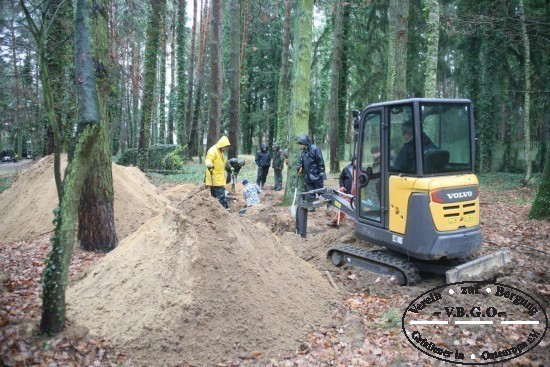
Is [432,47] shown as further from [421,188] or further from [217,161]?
[421,188]

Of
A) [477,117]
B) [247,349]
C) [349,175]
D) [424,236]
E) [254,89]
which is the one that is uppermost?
[254,89]

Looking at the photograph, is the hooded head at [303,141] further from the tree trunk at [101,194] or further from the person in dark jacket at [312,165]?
the tree trunk at [101,194]

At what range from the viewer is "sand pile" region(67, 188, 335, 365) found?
409 cm

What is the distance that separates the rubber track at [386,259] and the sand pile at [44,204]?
4325 mm

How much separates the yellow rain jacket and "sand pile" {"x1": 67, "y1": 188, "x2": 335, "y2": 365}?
13.2 ft

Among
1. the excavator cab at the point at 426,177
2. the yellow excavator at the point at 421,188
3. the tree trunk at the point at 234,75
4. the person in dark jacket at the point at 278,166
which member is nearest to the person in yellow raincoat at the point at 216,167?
the yellow excavator at the point at 421,188

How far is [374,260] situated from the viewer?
19.9ft

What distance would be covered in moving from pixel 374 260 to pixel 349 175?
3320 millimetres

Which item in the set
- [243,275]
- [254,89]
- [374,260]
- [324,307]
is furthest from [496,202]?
[254,89]

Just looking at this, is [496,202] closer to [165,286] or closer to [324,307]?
[324,307]

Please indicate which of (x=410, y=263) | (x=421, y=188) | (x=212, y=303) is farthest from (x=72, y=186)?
(x=410, y=263)

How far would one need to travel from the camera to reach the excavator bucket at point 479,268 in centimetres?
536

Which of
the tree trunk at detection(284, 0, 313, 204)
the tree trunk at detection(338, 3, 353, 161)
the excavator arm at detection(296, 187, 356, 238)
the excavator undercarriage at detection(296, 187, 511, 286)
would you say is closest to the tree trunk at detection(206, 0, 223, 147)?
the tree trunk at detection(284, 0, 313, 204)

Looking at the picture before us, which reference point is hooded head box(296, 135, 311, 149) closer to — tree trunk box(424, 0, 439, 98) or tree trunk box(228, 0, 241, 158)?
tree trunk box(424, 0, 439, 98)
